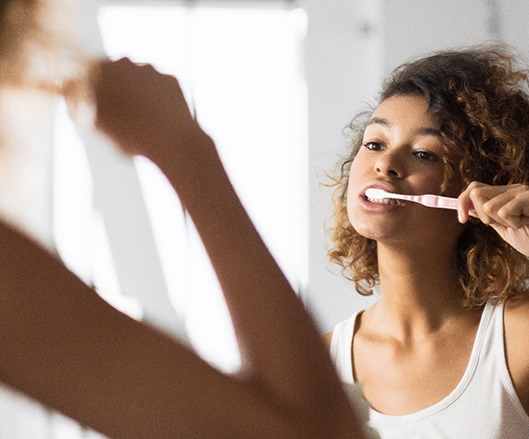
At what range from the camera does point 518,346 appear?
98 cm

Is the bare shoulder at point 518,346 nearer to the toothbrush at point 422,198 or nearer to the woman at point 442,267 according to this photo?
the woman at point 442,267

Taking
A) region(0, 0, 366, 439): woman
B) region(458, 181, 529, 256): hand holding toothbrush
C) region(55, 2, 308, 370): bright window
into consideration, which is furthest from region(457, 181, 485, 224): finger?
region(55, 2, 308, 370): bright window

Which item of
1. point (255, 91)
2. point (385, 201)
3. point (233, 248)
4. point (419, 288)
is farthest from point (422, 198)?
point (255, 91)

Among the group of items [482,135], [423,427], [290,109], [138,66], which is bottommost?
[423,427]

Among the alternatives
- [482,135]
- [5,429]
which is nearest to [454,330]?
[482,135]

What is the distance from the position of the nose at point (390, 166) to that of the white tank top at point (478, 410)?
22 centimetres

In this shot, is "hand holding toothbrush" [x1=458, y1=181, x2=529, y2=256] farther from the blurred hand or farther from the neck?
the blurred hand

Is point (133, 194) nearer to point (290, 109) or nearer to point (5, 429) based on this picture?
point (5, 429)

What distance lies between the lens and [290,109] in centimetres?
182

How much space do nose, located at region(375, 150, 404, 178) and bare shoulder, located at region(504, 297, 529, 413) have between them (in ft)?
0.73

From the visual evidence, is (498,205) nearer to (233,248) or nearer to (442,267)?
(442,267)

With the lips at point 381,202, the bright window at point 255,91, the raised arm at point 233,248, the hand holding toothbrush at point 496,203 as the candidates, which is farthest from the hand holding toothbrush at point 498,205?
the bright window at point 255,91

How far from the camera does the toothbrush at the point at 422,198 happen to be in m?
0.90

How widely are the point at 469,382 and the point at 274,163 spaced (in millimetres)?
942
